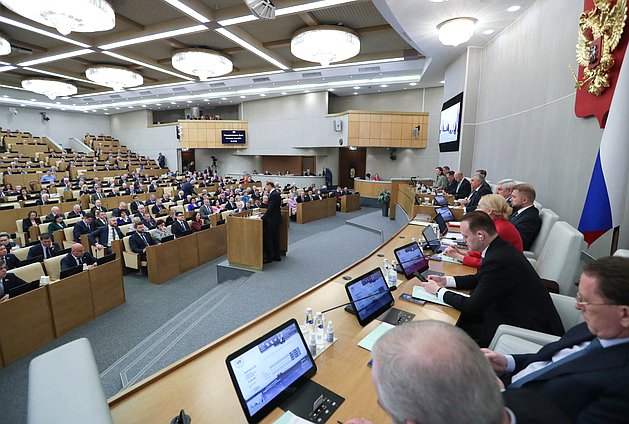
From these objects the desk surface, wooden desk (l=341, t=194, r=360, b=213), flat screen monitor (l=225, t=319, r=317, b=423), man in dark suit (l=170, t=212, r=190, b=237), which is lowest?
wooden desk (l=341, t=194, r=360, b=213)

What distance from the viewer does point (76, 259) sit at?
5.39 meters

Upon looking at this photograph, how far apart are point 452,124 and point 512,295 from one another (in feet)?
26.5

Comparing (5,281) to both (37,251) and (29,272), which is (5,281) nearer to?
(29,272)

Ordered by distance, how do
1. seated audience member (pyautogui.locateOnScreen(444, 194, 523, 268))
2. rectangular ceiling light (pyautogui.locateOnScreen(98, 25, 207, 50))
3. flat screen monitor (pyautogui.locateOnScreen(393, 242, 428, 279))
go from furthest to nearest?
rectangular ceiling light (pyautogui.locateOnScreen(98, 25, 207, 50)) → seated audience member (pyautogui.locateOnScreen(444, 194, 523, 268)) → flat screen monitor (pyautogui.locateOnScreen(393, 242, 428, 279))

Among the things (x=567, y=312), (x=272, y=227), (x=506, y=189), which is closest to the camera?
(x=567, y=312)

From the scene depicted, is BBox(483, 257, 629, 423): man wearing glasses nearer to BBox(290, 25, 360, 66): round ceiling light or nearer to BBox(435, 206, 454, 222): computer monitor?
BBox(435, 206, 454, 222): computer monitor

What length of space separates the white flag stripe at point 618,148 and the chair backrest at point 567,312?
90 centimetres

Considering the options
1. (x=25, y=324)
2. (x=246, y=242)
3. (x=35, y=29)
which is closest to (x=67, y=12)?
(x=35, y=29)

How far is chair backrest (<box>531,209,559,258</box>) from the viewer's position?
12.7ft

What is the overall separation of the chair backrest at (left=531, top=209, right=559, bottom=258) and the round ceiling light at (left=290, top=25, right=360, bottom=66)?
6423mm

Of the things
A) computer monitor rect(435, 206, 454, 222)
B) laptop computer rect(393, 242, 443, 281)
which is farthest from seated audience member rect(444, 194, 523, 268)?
computer monitor rect(435, 206, 454, 222)

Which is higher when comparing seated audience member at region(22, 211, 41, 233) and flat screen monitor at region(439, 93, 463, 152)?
flat screen monitor at region(439, 93, 463, 152)

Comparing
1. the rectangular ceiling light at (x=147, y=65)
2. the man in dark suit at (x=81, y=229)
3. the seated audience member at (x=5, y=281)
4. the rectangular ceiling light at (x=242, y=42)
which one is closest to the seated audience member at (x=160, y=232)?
the man in dark suit at (x=81, y=229)

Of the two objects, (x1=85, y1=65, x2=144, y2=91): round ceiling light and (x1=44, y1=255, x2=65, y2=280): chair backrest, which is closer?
(x1=44, y1=255, x2=65, y2=280): chair backrest
